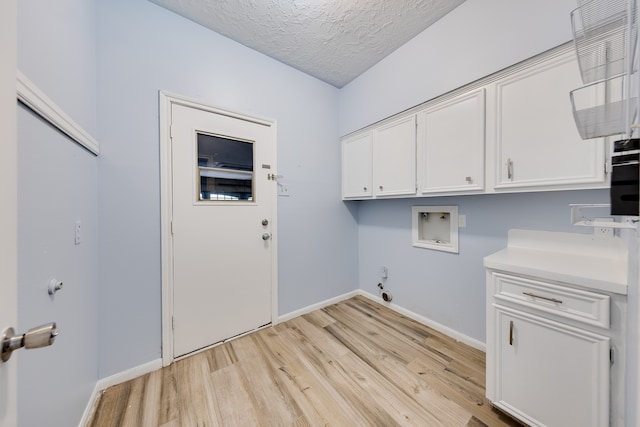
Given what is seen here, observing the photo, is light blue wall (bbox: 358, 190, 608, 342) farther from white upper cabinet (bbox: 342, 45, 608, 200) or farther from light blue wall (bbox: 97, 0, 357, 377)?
light blue wall (bbox: 97, 0, 357, 377)

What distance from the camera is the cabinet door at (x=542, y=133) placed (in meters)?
1.23

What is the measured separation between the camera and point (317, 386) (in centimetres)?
152

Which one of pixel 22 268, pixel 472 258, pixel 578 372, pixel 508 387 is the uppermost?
pixel 22 268

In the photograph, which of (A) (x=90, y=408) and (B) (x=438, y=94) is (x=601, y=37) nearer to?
(B) (x=438, y=94)

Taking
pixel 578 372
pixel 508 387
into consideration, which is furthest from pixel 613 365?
pixel 508 387

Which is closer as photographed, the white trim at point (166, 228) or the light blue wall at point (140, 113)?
the light blue wall at point (140, 113)

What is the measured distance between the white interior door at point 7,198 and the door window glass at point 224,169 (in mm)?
1427

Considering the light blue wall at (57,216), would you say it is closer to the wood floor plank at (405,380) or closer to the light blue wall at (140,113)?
the light blue wall at (140,113)

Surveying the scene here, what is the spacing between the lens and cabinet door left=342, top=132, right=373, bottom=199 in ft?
8.19

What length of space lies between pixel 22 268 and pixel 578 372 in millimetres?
2271

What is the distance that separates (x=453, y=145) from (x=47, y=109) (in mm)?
2290

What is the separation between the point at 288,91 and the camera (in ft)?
7.82

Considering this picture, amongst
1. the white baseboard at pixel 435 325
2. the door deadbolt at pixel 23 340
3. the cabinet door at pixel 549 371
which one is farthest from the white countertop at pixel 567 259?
the door deadbolt at pixel 23 340

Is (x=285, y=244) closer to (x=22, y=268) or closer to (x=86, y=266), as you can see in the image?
(x=86, y=266)
